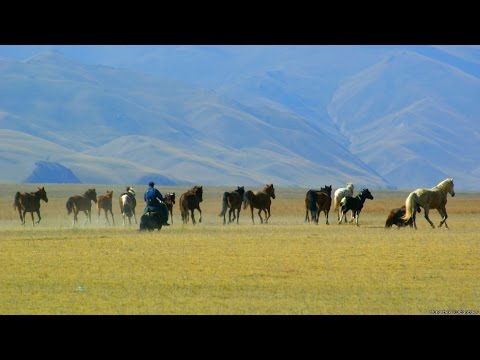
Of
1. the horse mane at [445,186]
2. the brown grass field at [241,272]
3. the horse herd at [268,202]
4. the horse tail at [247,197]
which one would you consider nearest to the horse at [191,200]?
the horse herd at [268,202]

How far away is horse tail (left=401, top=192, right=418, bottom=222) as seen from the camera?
36406 millimetres

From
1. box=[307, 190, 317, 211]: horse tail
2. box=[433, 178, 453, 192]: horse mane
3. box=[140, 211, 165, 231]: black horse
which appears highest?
box=[433, 178, 453, 192]: horse mane

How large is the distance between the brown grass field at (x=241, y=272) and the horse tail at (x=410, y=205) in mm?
1201

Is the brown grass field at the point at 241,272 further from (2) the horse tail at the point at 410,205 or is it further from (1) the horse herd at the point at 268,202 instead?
(1) the horse herd at the point at 268,202

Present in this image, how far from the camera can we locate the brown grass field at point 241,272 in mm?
17281

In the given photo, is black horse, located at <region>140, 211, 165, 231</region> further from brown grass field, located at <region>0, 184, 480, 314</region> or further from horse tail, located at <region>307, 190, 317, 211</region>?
horse tail, located at <region>307, 190, 317, 211</region>

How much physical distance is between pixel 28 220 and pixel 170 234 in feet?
64.6

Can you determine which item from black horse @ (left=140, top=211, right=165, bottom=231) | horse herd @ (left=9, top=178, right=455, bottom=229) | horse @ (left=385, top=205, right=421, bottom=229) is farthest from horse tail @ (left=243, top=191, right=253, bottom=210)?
black horse @ (left=140, top=211, right=165, bottom=231)

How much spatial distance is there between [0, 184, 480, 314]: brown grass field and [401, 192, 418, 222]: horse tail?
3.94 ft

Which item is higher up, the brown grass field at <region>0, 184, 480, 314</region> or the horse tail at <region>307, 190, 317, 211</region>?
the horse tail at <region>307, 190, 317, 211</region>

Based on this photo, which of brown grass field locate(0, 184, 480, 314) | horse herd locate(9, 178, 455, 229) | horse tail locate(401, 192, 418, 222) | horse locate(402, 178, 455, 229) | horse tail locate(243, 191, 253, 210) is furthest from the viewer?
horse tail locate(243, 191, 253, 210)

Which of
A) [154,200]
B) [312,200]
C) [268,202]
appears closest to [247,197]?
[268,202]
